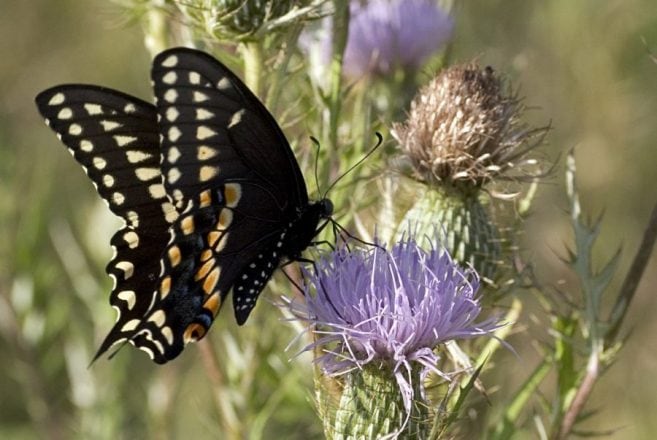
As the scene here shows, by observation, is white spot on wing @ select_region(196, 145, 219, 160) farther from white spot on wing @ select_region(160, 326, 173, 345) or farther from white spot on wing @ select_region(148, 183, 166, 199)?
white spot on wing @ select_region(160, 326, 173, 345)

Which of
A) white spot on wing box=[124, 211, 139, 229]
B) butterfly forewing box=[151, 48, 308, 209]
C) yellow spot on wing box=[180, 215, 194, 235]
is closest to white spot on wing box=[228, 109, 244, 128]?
butterfly forewing box=[151, 48, 308, 209]

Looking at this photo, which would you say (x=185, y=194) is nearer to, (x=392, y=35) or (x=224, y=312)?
(x=224, y=312)

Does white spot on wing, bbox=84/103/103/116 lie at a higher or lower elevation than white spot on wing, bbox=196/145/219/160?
higher

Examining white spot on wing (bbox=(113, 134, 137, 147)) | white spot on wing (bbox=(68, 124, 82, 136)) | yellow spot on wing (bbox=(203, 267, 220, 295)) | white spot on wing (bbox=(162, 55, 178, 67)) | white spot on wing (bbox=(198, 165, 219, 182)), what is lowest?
yellow spot on wing (bbox=(203, 267, 220, 295))

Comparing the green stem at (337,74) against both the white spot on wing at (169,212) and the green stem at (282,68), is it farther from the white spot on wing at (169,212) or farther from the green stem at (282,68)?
the white spot on wing at (169,212)

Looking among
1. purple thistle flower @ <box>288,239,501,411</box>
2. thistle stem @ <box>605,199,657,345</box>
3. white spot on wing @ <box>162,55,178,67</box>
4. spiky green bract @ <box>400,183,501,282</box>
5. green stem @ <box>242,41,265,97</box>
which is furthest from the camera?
green stem @ <box>242,41,265,97</box>

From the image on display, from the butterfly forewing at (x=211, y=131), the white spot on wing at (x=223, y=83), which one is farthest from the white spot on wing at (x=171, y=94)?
the white spot on wing at (x=223, y=83)

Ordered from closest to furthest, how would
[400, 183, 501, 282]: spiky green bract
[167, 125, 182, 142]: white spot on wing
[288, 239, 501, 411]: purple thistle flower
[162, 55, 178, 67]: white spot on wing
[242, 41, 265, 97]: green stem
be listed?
1. [288, 239, 501, 411]: purple thistle flower
2. [162, 55, 178, 67]: white spot on wing
3. [167, 125, 182, 142]: white spot on wing
4. [400, 183, 501, 282]: spiky green bract
5. [242, 41, 265, 97]: green stem
